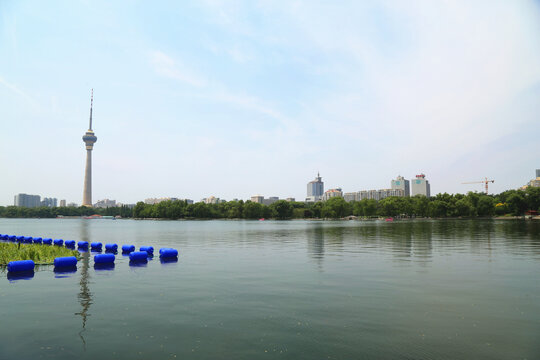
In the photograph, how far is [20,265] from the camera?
27688mm

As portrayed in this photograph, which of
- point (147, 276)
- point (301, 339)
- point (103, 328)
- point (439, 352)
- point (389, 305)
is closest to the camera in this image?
point (439, 352)

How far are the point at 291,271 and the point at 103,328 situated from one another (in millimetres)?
16247

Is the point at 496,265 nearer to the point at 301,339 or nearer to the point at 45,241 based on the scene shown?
the point at 301,339

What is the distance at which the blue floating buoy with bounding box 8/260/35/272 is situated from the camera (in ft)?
90.0

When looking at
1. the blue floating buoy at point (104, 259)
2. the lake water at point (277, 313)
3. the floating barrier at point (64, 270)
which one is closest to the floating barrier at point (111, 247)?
the blue floating buoy at point (104, 259)

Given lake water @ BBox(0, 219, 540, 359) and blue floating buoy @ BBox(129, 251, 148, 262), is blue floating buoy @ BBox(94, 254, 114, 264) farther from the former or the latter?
lake water @ BBox(0, 219, 540, 359)

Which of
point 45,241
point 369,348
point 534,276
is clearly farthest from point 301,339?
point 45,241

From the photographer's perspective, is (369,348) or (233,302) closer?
(369,348)

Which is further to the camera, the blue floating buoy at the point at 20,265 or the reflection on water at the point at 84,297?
the blue floating buoy at the point at 20,265

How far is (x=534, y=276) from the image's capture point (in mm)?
24609

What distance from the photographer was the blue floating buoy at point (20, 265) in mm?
27422

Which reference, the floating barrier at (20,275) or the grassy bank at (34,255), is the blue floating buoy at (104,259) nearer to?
the grassy bank at (34,255)

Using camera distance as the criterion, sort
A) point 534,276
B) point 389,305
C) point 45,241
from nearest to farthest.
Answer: point 389,305 → point 534,276 → point 45,241

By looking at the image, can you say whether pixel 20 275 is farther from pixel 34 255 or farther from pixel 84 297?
pixel 84 297
